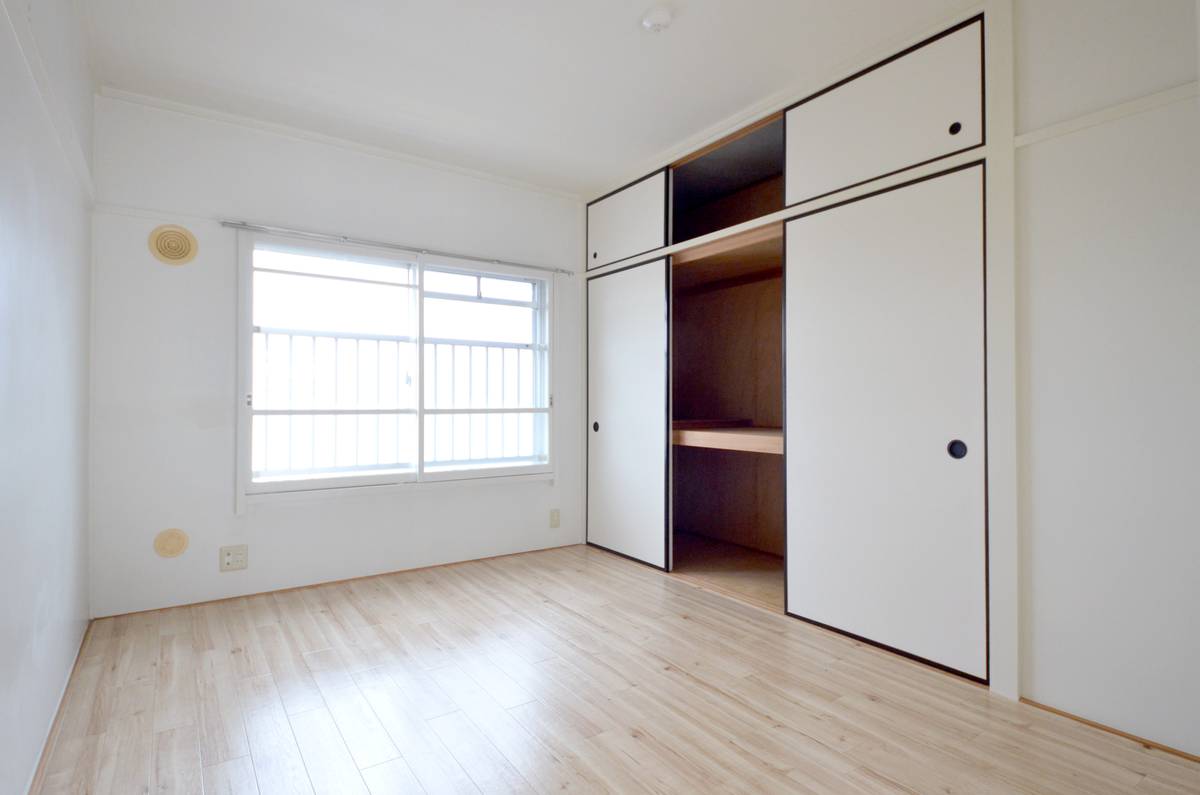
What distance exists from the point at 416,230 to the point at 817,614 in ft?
10.3

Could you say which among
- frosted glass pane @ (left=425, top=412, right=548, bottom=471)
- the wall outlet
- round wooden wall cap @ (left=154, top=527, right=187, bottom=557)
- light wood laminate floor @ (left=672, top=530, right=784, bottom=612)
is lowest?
light wood laminate floor @ (left=672, top=530, right=784, bottom=612)

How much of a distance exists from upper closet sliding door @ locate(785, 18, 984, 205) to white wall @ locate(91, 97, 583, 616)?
222 cm

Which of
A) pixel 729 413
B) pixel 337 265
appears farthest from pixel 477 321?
pixel 729 413

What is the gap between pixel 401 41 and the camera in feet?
8.04

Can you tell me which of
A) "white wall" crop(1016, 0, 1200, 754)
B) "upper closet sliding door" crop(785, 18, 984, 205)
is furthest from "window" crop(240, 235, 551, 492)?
"white wall" crop(1016, 0, 1200, 754)

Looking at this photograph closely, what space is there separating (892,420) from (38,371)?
9.68ft

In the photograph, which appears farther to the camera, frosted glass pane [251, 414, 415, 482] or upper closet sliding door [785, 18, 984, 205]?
frosted glass pane [251, 414, 415, 482]

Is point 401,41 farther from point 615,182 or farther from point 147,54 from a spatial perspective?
point 615,182

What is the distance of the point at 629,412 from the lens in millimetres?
3912

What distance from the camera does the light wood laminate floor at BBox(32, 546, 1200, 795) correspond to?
1.63m

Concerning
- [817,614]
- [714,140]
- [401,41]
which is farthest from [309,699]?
[714,140]

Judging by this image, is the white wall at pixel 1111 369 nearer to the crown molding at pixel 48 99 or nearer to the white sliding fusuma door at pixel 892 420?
the white sliding fusuma door at pixel 892 420

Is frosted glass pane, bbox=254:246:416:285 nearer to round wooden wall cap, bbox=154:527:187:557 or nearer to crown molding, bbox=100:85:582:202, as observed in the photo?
crown molding, bbox=100:85:582:202

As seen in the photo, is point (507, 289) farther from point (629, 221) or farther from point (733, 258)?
point (733, 258)
